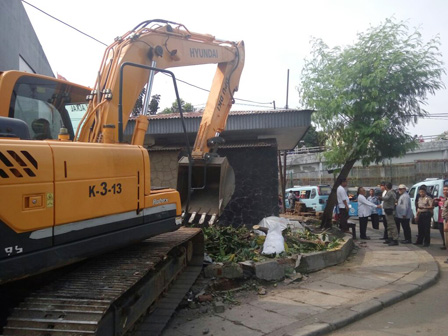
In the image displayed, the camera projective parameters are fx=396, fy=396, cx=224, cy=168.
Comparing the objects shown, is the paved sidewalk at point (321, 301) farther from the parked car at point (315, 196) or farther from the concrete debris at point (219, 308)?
the parked car at point (315, 196)

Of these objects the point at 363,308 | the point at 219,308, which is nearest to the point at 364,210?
the point at 363,308

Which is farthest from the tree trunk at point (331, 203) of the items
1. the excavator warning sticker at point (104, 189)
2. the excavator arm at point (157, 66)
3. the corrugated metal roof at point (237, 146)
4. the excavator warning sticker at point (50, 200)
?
the excavator warning sticker at point (50, 200)

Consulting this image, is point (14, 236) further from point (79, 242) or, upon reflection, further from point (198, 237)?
point (198, 237)

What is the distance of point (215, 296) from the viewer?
5672mm

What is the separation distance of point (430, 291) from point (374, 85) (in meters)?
6.15

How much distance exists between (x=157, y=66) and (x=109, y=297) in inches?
133

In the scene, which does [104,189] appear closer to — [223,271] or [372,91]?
[223,271]

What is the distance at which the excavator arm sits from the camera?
4293 millimetres

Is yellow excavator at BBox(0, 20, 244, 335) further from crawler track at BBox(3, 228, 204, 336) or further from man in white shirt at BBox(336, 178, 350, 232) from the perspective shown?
man in white shirt at BBox(336, 178, 350, 232)

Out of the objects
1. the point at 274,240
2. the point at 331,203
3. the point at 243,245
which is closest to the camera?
the point at 274,240

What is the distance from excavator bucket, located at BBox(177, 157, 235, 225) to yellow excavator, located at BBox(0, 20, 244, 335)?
79 centimetres

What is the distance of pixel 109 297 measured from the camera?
2.97 m

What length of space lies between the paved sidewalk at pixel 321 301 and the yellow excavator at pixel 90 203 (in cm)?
66

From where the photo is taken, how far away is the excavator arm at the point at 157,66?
4.29m
